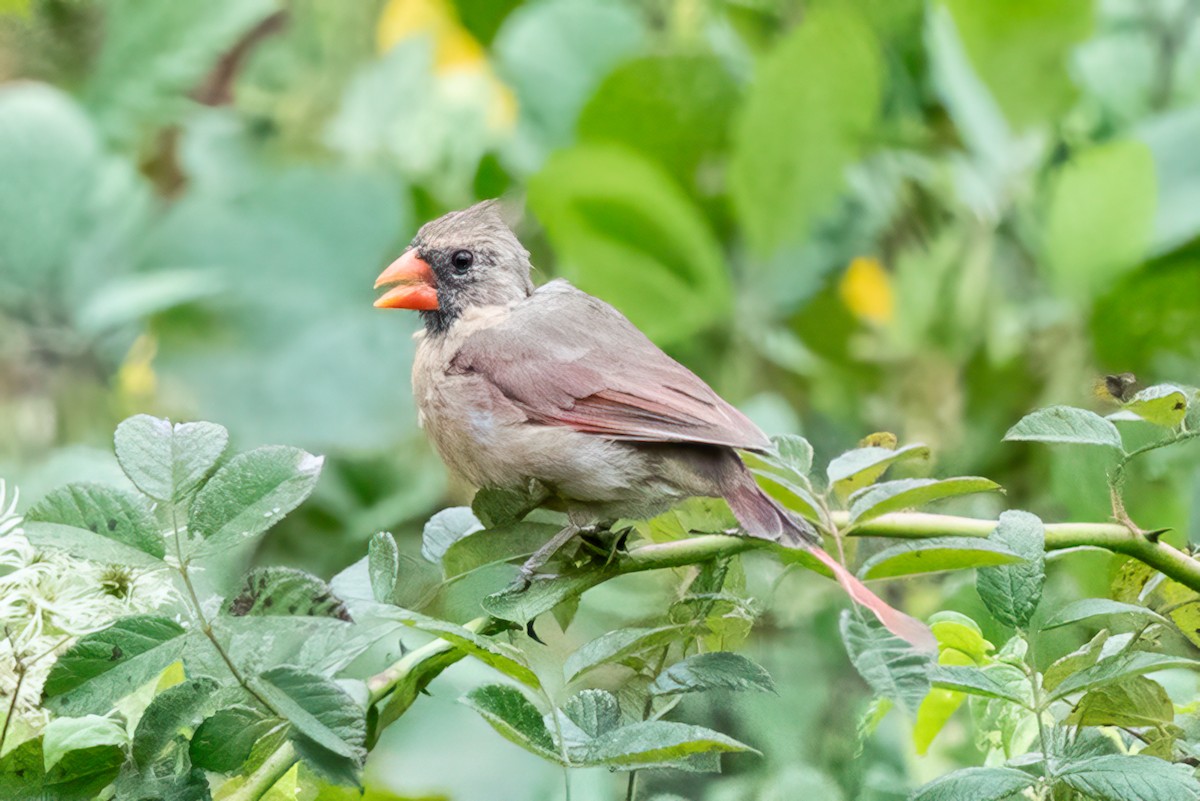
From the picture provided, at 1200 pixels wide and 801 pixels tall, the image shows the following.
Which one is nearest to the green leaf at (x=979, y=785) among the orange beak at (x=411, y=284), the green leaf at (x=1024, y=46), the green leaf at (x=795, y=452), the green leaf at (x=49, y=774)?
the green leaf at (x=795, y=452)

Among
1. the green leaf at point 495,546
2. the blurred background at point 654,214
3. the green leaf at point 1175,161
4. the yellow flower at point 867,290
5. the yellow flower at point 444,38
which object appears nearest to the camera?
the green leaf at point 495,546

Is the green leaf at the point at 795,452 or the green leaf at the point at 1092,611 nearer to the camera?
the green leaf at the point at 1092,611

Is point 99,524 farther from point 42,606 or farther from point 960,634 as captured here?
point 960,634

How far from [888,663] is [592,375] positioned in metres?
0.49

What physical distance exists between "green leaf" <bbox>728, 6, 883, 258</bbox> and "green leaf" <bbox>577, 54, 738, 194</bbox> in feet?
0.32

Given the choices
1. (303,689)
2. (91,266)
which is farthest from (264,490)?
(91,266)

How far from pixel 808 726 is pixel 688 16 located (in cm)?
191

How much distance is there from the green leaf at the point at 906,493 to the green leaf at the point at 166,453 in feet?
1.15

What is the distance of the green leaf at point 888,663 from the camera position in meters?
0.76

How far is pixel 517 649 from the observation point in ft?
2.64

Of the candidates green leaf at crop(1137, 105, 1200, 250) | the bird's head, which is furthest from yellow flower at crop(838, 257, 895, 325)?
the bird's head

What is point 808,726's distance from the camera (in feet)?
3.21

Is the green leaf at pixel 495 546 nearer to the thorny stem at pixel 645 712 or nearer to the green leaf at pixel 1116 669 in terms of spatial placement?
the thorny stem at pixel 645 712

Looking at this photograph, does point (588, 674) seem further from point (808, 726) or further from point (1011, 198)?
point (1011, 198)
